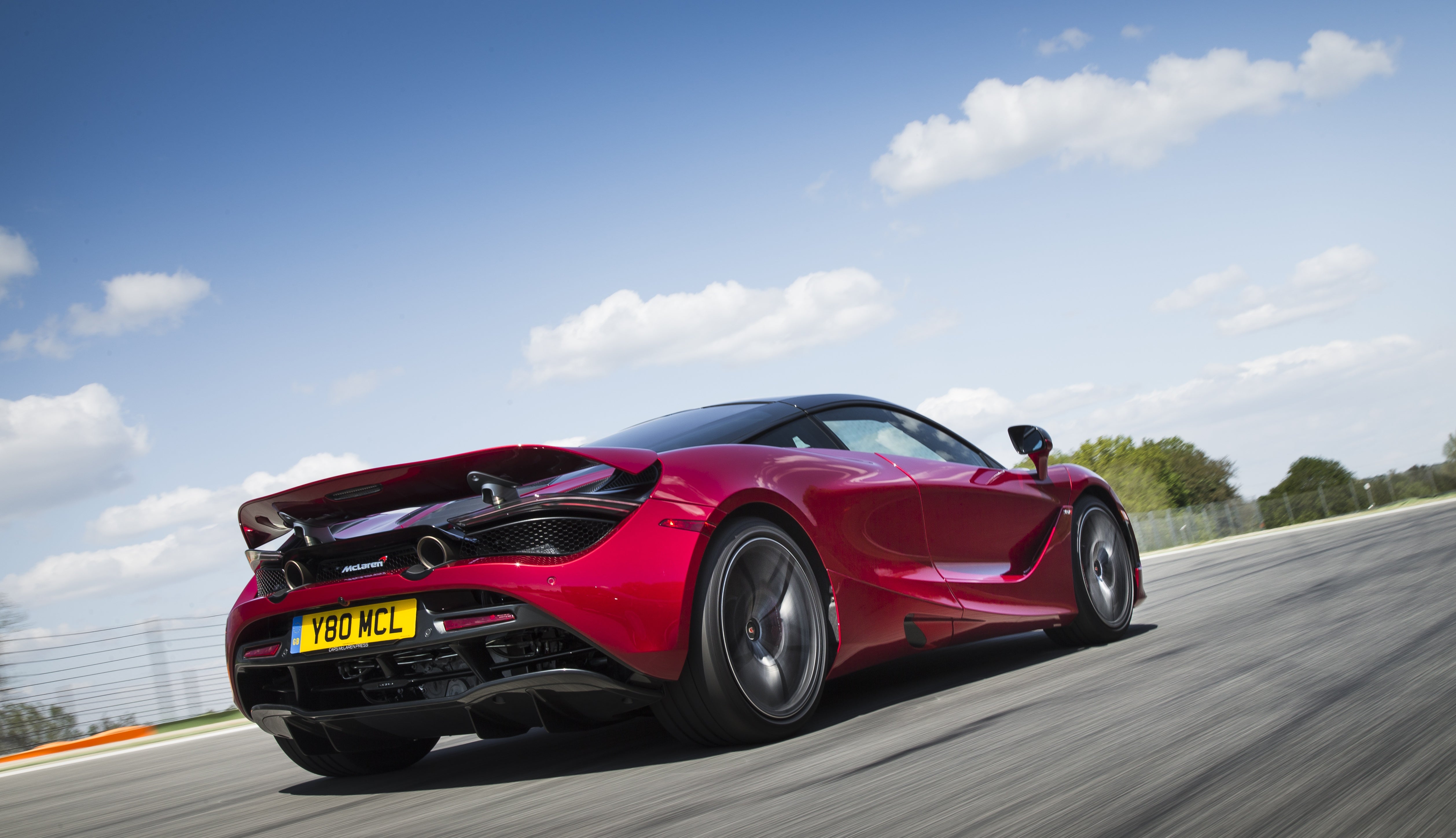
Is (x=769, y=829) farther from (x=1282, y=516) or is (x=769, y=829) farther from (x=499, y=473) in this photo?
(x=1282, y=516)

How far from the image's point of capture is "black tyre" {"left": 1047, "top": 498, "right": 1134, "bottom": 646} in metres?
5.20

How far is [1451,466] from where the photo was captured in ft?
210

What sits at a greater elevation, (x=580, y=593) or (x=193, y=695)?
(x=580, y=593)

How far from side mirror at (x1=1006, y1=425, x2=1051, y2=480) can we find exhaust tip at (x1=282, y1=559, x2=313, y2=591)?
320cm

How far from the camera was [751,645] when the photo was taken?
330 centimetres

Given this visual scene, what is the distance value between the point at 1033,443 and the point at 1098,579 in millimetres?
829

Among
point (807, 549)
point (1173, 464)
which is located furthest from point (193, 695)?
point (1173, 464)

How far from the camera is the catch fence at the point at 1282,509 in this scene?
37938 millimetres

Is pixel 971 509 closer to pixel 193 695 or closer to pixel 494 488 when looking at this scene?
pixel 494 488

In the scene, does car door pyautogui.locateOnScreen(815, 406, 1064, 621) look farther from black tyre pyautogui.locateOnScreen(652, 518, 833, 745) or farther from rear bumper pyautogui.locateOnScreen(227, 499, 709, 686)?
rear bumper pyautogui.locateOnScreen(227, 499, 709, 686)

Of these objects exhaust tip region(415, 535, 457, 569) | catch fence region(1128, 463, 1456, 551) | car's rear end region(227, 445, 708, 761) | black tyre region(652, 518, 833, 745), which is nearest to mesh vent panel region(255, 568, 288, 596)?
car's rear end region(227, 445, 708, 761)

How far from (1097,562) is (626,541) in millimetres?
3205

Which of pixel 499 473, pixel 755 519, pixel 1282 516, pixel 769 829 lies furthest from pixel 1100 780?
pixel 1282 516

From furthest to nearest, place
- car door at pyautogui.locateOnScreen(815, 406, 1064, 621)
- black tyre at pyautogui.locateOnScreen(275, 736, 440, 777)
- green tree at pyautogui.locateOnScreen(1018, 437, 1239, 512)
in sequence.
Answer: green tree at pyautogui.locateOnScreen(1018, 437, 1239, 512)
car door at pyautogui.locateOnScreen(815, 406, 1064, 621)
black tyre at pyautogui.locateOnScreen(275, 736, 440, 777)
